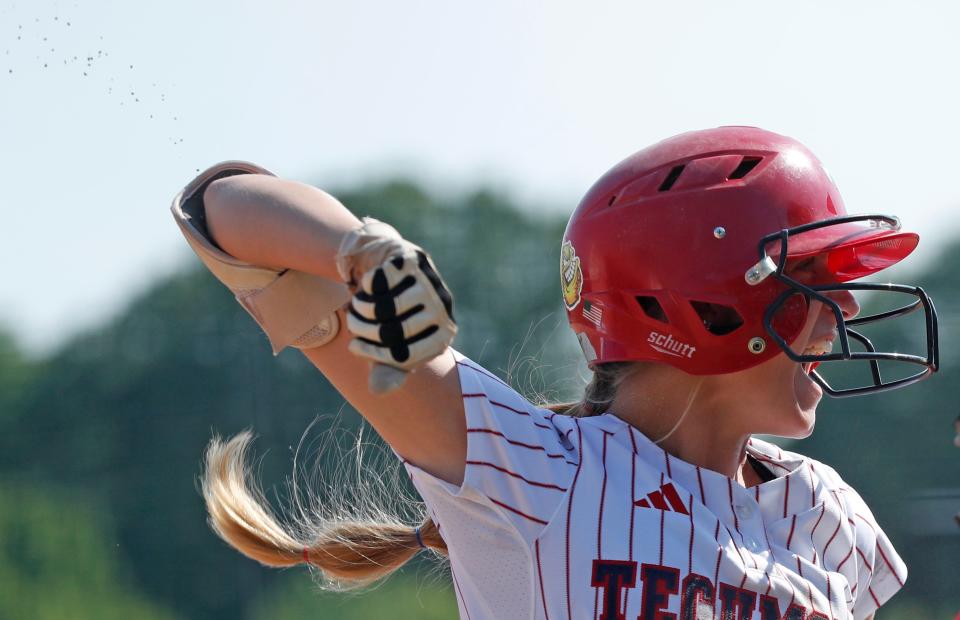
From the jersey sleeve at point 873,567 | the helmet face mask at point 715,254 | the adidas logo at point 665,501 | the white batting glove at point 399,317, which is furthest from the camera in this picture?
the jersey sleeve at point 873,567

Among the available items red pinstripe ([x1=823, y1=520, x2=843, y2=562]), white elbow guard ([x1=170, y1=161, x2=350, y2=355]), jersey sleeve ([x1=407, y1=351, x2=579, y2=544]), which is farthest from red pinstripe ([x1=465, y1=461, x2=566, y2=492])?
red pinstripe ([x1=823, y1=520, x2=843, y2=562])

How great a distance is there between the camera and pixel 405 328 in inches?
64.0

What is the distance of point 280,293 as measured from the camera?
6.50ft

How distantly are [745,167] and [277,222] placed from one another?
107 cm

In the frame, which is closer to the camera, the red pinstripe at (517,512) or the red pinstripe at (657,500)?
the red pinstripe at (517,512)

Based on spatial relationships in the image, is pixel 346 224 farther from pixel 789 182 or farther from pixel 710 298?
pixel 789 182

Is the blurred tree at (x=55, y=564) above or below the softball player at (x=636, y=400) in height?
below

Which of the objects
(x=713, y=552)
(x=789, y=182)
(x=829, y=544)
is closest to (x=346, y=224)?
(x=713, y=552)

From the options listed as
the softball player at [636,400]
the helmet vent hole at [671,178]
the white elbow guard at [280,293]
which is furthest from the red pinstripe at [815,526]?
the white elbow guard at [280,293]

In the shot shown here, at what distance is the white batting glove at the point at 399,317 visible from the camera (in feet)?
5.34

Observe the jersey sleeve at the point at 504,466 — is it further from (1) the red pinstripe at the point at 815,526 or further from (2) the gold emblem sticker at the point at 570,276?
(1) the red pinstripe at the point at 815,526

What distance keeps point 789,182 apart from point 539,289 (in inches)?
386

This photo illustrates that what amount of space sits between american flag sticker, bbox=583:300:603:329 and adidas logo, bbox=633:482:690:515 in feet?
1.32

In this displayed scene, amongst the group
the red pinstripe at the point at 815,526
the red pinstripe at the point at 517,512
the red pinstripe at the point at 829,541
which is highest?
the red pinstripe at the point at 517,512
